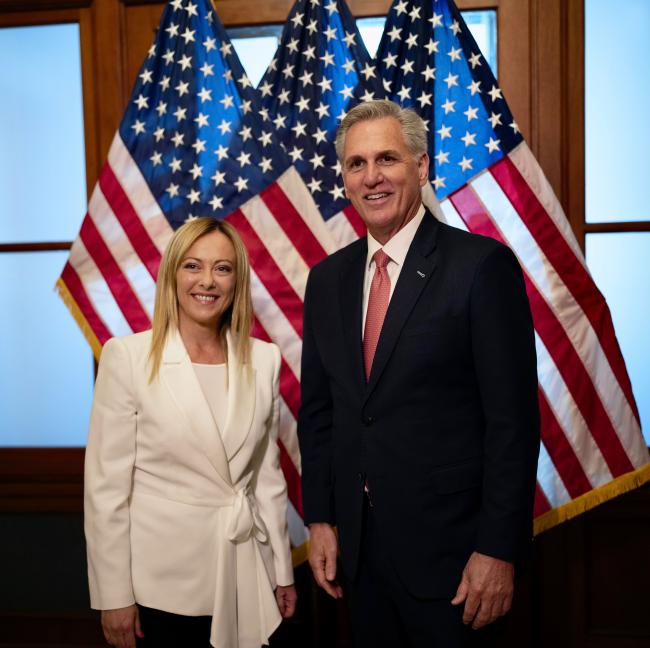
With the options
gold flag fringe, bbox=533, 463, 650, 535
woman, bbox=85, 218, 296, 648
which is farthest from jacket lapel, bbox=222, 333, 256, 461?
gold flag fringe, bbox=533, 463, 650, 535

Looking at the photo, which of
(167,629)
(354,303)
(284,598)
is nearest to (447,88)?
(354,303)

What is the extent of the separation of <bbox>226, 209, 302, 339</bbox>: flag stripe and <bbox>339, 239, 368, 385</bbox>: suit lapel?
64cm

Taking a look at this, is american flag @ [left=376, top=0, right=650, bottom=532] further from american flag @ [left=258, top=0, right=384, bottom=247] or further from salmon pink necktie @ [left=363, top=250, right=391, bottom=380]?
salmon pink necktie @ [left=363, top=250, right=391, bottom=380]

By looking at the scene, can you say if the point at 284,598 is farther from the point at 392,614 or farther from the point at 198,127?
the point at 198,127

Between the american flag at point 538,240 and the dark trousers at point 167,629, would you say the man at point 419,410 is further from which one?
the american flag at point 538,240

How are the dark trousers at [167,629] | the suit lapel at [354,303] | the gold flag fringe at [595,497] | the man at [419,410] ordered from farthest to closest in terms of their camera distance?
the gold flag fringe at [595,497] → the dark trousers at [167,629] → the suit lapel at [354,303] → the man at [419,410]

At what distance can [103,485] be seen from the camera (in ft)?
5.30

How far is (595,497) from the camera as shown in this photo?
7.09ft

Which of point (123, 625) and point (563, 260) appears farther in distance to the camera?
point (563, 260)

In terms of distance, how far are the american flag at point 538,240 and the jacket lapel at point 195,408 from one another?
106 centimetres

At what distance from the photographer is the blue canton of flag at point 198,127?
7.55 feet

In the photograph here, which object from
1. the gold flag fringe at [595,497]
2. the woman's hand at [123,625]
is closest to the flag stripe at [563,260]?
the gold flag fringe at [595,497]

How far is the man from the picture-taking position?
1.39m

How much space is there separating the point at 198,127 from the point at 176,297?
0.84 m
